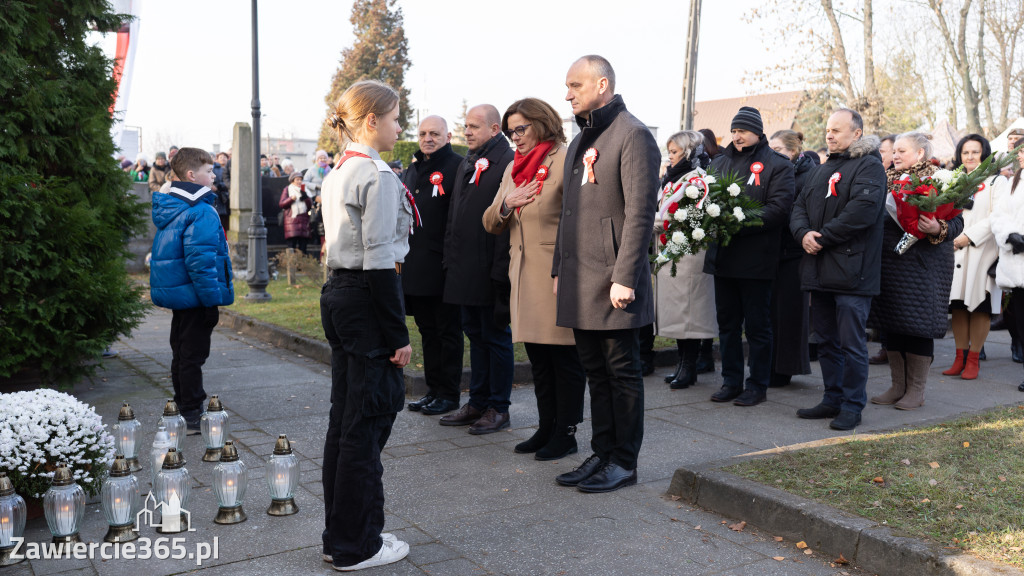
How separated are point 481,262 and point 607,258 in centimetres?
154

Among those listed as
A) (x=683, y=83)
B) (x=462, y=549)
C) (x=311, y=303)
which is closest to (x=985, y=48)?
(x=683, y=83)

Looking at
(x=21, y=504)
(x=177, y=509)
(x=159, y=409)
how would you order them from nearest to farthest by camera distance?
(x=21, y=504) < (x=177, y=509) < (x=159, y=409)

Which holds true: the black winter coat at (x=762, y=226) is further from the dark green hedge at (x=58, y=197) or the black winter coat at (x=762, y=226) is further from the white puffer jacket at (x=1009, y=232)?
the dark green hedge at (x=58, y=197)

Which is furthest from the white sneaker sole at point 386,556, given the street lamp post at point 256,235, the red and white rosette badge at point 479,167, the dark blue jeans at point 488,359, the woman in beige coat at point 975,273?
the street lamp post at point 256,235

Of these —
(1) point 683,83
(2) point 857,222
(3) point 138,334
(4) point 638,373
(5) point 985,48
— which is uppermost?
(5) point 985,48

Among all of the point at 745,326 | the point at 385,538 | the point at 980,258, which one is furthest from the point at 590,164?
the point at 980,258

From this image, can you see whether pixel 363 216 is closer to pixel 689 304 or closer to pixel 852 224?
pixel 852 224

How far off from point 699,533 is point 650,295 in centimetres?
136

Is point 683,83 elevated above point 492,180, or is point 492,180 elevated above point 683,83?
point 683,83

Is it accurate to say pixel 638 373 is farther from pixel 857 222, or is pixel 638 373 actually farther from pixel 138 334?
pixel 138 334

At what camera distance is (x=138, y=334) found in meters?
11.1

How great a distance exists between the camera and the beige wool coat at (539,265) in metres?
5.44

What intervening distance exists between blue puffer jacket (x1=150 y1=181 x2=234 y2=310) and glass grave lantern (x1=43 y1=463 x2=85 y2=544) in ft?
6.78

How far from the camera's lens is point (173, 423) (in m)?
5.27
